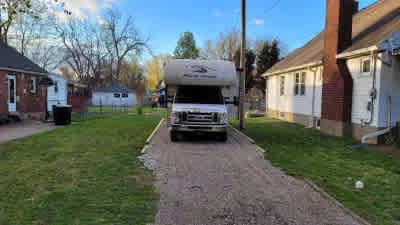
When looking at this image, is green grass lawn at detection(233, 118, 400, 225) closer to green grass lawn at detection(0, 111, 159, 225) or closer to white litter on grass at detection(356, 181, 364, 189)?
white litter on grass at detection(356, 181, 364, 189)

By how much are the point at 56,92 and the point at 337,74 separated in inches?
815

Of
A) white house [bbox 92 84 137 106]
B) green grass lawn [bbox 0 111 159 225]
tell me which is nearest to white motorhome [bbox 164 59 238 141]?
green grass lawn [bbox 0 111 159 225]

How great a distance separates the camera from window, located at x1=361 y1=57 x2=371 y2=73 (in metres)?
9.77

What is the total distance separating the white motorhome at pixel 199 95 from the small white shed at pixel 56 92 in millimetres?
14494

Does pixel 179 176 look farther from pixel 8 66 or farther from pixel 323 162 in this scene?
pixel 8 66

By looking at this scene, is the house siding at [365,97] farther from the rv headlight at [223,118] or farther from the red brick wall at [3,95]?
the red brick wall at [3,95]

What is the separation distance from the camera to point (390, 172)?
5969 millimetres

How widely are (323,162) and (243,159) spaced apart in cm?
203

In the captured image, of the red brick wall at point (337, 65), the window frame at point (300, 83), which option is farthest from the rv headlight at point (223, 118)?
the window frame at point (300, 83)

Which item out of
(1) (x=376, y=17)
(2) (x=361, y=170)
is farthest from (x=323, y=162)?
(1) (x=376, y=17)

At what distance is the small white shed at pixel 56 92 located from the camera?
20.8 meters

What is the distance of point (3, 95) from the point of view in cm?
1467

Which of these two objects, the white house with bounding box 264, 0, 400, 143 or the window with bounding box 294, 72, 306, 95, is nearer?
the white house with bounding box 264, 0, 400, 143

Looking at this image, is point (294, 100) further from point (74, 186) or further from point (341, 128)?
point (74, 186)
